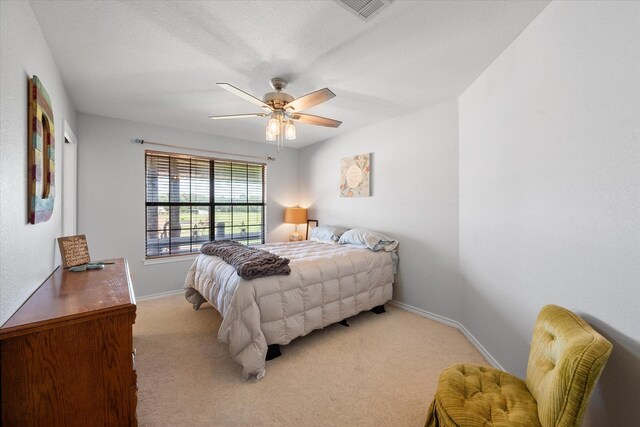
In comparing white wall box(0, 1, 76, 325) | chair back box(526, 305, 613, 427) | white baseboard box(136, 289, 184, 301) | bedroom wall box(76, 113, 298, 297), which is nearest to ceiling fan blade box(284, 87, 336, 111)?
white wall box(0, 1, 76, 325)

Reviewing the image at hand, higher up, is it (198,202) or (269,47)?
(269,47)

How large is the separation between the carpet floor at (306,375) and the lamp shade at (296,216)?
7.33 ft

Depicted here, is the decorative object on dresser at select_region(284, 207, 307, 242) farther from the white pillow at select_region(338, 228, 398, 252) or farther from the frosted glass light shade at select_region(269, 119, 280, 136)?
the frosted glass light shade at select_region(269, 119, 280, 136)

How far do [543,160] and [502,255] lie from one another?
80cm

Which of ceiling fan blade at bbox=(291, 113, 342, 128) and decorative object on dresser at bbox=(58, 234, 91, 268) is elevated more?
ceiling fan blade at bbox=(291, 113, 342, 128)

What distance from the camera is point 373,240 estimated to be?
3.30 m

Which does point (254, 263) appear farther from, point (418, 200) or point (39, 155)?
point (418, 200)

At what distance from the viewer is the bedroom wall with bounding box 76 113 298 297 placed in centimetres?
329

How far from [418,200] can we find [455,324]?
1.46 meters

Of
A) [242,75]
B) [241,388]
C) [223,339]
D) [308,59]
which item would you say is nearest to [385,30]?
[308,59]

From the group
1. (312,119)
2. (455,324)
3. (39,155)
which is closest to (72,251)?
(39,155)

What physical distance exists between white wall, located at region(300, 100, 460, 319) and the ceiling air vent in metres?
1.74

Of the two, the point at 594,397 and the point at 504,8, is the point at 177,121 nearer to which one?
the point at 504,8

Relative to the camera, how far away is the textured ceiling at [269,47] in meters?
1.56
